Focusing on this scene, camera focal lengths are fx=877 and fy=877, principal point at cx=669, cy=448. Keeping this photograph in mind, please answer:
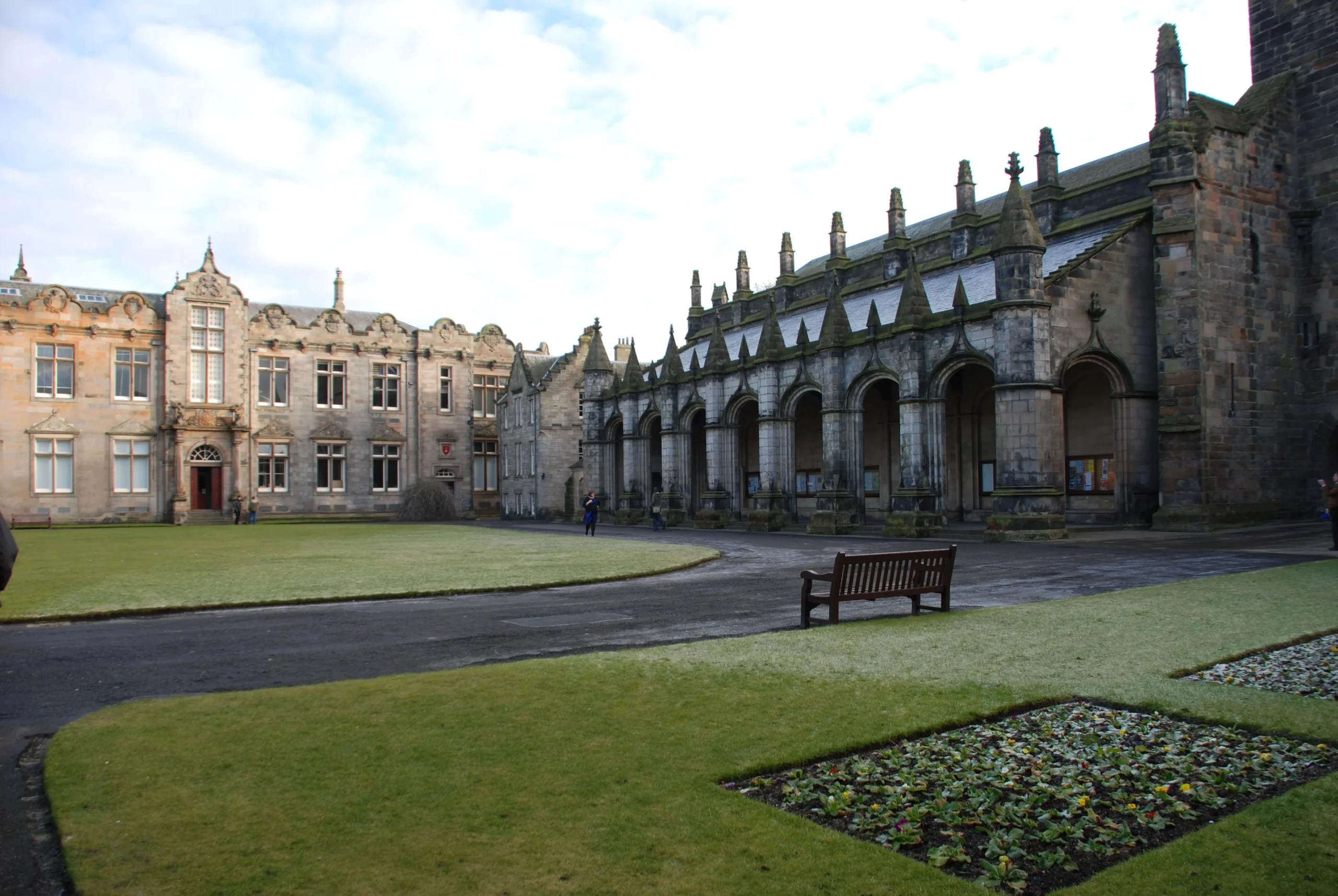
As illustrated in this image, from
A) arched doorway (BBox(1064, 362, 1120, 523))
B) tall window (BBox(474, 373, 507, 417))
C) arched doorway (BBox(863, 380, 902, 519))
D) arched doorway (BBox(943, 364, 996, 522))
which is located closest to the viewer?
arched doorway (BBox(1064, 362, 1120, 523))

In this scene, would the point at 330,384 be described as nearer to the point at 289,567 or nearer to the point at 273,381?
the point at 273,381

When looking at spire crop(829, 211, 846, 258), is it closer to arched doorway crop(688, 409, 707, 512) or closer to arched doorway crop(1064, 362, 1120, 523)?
arched doorway crop(688, 409, 707, 512)

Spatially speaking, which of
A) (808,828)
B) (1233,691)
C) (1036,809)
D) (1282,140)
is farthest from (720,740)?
(1282,140)

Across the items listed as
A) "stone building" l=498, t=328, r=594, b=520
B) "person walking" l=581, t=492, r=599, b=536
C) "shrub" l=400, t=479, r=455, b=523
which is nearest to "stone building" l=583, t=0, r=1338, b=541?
"person walking" l=581, t=492, r=599, b=536

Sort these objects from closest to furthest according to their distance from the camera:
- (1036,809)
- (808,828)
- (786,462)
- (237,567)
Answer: (808,828)
(1036,809)
(237,567)
(786,462)

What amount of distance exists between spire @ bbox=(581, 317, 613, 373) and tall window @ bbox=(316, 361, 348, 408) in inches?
627

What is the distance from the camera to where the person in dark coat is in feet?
23.2

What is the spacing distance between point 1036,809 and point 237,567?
1701 cm

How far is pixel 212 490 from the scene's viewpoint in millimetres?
47969

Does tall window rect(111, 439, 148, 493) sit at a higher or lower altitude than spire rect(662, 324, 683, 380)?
lower

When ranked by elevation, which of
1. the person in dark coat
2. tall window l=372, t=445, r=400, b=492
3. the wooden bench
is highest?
tall window l=372, t=445, r=400, b=492

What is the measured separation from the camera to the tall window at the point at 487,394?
189 ft

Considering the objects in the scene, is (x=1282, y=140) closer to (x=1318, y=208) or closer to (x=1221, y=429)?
(x=1318, y=208)

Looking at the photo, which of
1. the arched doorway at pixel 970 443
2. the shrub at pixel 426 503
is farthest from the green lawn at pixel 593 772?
the shrub at pixel 426 503
